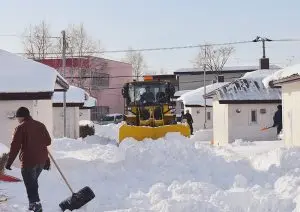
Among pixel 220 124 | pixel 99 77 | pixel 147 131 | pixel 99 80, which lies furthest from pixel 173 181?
pixel 99 80

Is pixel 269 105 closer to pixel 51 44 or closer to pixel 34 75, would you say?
pixel 34 75

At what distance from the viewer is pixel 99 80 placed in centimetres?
6775

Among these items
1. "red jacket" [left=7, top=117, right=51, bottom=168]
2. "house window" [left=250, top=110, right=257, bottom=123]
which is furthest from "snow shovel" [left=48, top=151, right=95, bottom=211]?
"house window" [left=250, top=110, right=257, bottom=123]

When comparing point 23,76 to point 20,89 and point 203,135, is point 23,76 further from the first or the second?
point 203,135

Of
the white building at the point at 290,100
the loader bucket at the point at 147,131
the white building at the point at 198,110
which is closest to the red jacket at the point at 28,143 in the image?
the white building at the point at 290,100

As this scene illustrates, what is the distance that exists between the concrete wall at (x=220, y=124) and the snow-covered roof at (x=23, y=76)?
13.6m

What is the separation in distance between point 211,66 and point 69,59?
1233 inches

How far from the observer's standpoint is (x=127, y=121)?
20922 millimetres

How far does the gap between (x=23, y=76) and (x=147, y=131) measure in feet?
17.5

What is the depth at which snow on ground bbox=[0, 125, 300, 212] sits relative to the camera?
870 cm

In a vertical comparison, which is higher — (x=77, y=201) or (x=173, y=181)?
(x=77, y=201)

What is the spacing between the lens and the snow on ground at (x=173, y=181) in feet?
28.6

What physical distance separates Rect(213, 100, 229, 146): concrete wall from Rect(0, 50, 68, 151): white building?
14.1 m

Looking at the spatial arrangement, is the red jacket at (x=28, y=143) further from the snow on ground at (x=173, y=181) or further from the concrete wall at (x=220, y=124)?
the concrete wall at (x=220, y=124)
